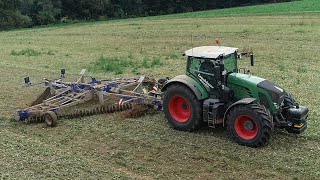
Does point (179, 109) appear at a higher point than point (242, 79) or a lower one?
lower

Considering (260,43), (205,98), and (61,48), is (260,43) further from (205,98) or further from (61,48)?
(205,98)

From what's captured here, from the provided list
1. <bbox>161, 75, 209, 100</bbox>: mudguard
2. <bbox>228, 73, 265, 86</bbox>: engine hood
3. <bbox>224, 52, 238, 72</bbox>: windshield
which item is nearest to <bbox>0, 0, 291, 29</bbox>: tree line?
<bbox>161, 75, 209, 100</bbox>: mudguard

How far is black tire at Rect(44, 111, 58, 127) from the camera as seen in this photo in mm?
9781

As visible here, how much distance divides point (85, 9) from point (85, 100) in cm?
4977

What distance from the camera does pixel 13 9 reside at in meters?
49.8

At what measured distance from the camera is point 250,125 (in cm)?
808

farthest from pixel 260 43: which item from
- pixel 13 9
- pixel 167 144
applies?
pixel 13 9

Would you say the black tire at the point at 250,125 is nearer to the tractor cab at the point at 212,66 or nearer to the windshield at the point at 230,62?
the tractor cab at the point at 212,66

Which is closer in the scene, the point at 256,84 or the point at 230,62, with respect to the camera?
the point at 256,84

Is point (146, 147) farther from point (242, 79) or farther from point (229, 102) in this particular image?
point (242, 79)

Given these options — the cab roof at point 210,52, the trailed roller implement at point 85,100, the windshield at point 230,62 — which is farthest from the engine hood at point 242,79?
the trailed roller implement at point 85,100

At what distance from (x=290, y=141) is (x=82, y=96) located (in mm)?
5041

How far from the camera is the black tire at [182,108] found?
880 centimetres

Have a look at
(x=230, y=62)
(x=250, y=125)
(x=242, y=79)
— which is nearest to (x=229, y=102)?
(x=242, y=79)
